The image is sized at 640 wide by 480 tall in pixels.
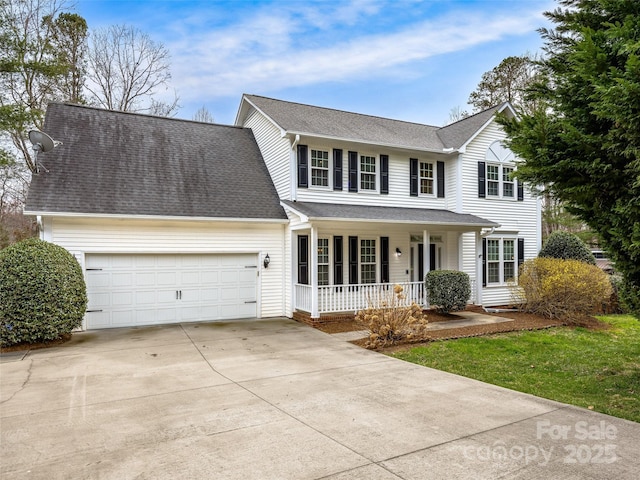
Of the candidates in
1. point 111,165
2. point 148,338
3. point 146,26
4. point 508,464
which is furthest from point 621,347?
point 146,26

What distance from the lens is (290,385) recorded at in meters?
5.99

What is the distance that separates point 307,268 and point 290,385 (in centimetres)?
631

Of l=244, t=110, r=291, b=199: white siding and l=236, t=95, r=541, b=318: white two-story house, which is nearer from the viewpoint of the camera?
l=236, t=95, r=541, b=318: white two-story house

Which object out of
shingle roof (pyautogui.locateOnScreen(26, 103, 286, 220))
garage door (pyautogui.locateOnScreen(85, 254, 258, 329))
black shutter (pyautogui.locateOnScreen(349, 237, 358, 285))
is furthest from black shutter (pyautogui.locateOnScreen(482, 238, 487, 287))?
garage door (pyautogui.locateOnScreen(85, 254, 258, 329))

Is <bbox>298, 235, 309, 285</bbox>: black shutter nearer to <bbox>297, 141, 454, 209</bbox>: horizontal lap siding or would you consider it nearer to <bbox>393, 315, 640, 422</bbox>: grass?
<bbox>297, 141, 454, 209</bbox>: horizontal lap siding

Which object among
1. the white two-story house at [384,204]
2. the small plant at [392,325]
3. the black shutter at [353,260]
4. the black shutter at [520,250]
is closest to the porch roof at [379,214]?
the white two-story house at [384,204]

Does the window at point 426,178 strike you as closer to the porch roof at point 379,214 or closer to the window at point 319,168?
the porch roof at point 379,214

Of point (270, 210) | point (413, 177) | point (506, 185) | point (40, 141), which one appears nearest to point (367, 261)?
point (413, 177)

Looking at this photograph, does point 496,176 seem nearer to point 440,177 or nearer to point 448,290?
point 440,177

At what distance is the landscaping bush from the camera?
12.1 metres

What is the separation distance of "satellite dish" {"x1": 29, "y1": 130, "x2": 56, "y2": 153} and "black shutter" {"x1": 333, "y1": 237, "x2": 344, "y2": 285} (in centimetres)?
824

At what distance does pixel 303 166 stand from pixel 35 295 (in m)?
7.41

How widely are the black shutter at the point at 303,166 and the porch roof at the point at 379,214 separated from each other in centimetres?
67

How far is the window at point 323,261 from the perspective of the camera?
12695mm
